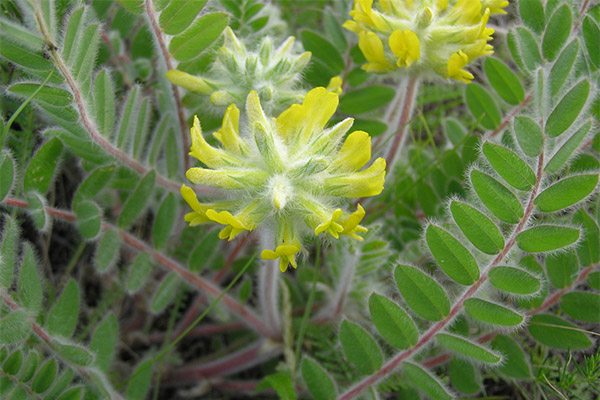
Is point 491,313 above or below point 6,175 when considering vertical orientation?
below

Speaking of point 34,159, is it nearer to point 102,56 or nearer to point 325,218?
point 102,56

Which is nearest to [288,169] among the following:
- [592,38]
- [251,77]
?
[251,77]

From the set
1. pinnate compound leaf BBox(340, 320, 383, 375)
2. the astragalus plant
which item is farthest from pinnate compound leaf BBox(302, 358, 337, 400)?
pinnate compound leaf BBox(340, 320, 383, 375)

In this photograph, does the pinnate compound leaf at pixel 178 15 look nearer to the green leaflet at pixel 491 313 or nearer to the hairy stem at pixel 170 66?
the hairy stem at pixel 170 66

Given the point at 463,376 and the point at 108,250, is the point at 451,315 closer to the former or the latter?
the point at 463,376

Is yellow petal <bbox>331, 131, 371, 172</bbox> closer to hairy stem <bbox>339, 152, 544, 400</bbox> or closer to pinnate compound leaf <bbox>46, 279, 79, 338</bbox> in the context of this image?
hairy stem <bbox>339, 152, 544, 400</bbox>

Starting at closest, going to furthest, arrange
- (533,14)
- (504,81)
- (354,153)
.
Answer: (354,153) → (533,14) → (504,81)
